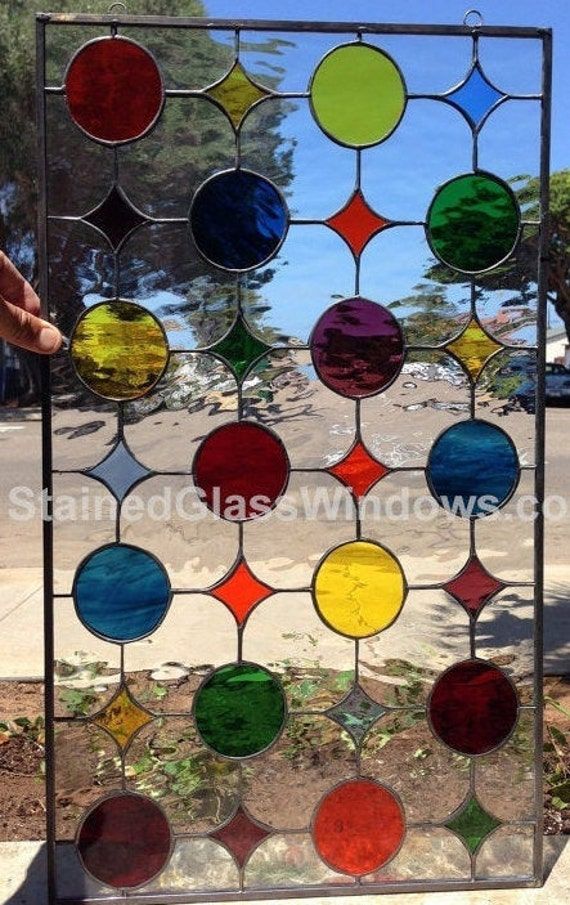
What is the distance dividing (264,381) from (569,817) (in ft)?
5.74

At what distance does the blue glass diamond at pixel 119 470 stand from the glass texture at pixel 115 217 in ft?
1.77

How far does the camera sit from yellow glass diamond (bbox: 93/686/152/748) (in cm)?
254

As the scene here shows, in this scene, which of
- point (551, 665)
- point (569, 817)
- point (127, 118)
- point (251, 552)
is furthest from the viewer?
point (551, 665)

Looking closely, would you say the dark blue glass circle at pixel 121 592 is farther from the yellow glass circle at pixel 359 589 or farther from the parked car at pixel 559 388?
the parked car at pixel 559 388

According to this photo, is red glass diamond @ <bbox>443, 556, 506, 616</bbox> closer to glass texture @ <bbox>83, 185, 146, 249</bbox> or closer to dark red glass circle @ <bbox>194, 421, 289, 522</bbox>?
dark red glass circle @ <bbox>194, 421, 289, 522</bbox>

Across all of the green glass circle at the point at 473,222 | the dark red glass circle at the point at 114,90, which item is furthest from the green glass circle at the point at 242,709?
the dark red glass circle at the point at 114,90

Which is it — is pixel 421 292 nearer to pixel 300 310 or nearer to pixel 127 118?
pixel 300 310

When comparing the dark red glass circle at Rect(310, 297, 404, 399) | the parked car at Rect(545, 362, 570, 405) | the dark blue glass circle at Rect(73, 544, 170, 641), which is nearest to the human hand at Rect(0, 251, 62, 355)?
the dark blue glass circle at Rect(73, 544, 170, 641)

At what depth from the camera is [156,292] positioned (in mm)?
2473

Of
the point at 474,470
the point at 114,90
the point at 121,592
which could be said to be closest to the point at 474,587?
the point at 474,470

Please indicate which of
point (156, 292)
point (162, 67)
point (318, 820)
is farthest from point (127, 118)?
point (318, 820)

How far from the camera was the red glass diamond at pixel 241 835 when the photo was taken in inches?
101

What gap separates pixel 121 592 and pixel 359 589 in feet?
2.14

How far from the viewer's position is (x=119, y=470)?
251cm
